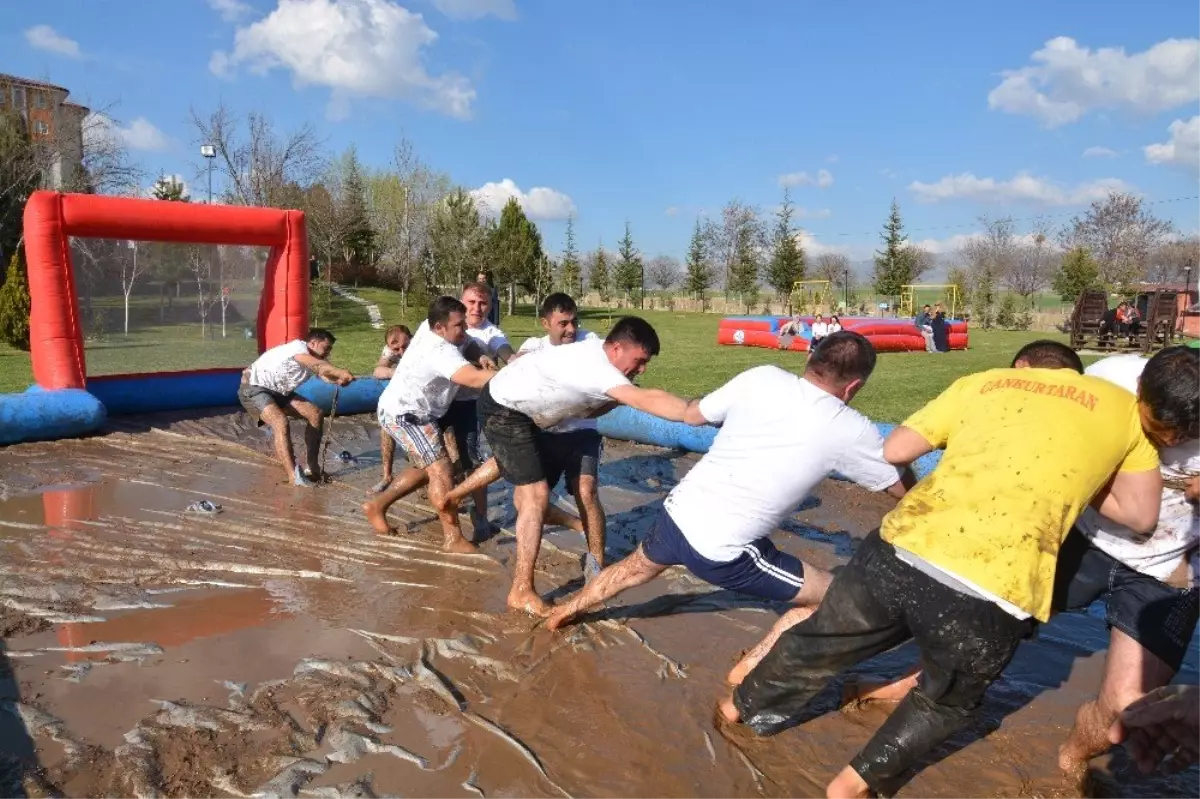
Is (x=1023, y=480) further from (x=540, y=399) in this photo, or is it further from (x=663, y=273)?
(x=663, y=273)

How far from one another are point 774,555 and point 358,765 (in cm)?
171

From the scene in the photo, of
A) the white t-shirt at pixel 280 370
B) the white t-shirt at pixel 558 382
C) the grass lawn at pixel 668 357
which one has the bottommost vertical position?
the grass lawn at pixel 668 357

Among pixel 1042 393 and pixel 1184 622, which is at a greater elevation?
pixel 1042 393

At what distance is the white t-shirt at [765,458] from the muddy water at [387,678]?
0.80 m

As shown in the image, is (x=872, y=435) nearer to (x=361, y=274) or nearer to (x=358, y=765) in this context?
(x=358, y=765)

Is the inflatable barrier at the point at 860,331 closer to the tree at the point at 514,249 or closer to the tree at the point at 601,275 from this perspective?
the tree at the point at 514,249

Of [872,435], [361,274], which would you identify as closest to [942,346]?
[872,435]

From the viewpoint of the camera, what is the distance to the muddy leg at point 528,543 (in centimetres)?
458

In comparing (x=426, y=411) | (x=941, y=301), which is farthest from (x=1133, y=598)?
(x=941, y=301)

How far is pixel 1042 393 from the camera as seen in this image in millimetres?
2607

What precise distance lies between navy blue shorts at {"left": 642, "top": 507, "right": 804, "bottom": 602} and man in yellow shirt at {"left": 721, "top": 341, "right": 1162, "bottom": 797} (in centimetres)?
60

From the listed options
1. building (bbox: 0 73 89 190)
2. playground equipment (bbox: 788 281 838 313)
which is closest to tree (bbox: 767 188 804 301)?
playground equipment (bbox: 788 281 838 313)

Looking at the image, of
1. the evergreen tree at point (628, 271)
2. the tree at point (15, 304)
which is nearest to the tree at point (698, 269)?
the evergreen tree at point (628, 271)

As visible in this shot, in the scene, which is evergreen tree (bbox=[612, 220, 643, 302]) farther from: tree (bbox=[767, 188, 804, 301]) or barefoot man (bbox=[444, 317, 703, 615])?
barefoot man (bbox=[444, 317, 703, 615])
